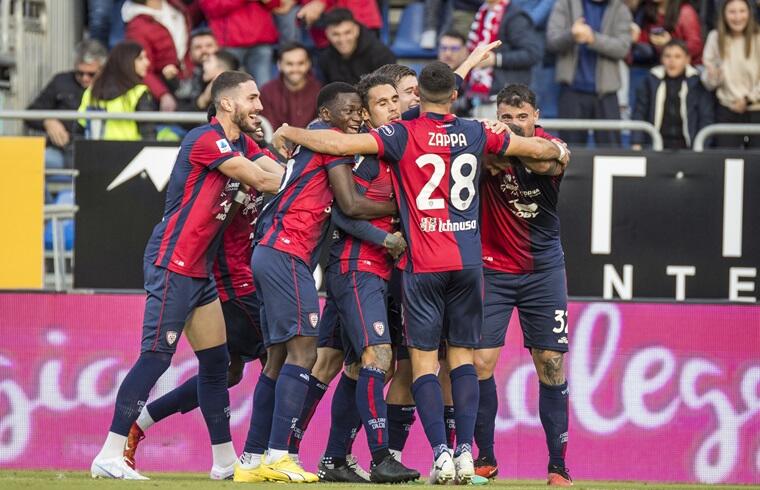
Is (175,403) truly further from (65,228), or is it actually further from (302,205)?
(65,228)

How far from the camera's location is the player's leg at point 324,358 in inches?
346

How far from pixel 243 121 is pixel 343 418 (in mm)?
1874

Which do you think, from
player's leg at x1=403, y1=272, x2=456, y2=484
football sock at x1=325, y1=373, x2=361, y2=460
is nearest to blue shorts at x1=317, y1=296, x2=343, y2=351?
football sock at x1=325, y1=373, x2=361, y2=460

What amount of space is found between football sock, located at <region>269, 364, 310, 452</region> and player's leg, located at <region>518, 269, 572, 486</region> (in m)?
1.60

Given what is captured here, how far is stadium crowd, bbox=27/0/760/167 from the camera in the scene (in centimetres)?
1220

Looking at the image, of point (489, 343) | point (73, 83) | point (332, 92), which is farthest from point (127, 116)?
point (489, 343)

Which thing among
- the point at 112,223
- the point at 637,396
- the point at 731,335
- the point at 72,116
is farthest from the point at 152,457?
the point at 731,335

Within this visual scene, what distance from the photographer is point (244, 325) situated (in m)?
9.42

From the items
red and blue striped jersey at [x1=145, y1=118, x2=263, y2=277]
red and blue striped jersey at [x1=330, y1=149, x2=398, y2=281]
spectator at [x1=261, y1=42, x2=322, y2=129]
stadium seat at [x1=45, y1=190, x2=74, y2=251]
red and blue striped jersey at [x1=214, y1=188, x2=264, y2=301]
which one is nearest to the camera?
red and blue striped jersey at [x1=330, y1=149, x2=398, y2=281]

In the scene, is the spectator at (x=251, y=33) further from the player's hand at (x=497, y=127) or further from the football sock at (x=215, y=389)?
the player's hand at (x=497, y=127)

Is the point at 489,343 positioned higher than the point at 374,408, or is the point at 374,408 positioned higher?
the point at 489,343

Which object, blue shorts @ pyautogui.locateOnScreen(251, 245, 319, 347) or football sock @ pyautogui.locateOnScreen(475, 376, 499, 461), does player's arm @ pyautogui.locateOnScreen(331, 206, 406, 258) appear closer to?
blue shorts @ pyautogui.locateOnScreen(251, 245, 319, 347)

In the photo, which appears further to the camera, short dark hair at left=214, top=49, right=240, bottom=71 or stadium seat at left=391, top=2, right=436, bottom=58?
stadium seat at left=391, top=2, right=436, bottom=58

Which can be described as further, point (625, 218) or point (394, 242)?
point (625, 218)
